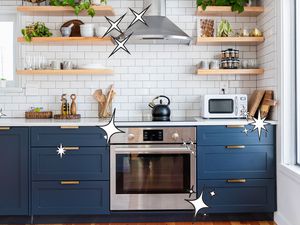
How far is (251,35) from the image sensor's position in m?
3.99

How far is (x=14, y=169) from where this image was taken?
3.54 metres

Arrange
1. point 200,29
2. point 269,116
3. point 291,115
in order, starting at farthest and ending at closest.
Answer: point 200,29
point 269,116
point 291,115

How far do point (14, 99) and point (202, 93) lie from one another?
6.77 ft

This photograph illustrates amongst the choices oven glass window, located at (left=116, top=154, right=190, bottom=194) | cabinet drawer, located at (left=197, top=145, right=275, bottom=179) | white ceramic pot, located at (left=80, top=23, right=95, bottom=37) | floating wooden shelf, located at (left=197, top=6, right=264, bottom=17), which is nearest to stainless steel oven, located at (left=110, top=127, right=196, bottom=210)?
oven glass window, located at (left=116, top=154, right=190, bottom=194)

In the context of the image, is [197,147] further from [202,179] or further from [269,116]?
[269,116]

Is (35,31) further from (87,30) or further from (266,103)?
(266,103)

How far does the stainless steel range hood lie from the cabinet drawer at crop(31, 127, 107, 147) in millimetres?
1013

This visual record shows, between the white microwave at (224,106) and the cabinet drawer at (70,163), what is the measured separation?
1139 millimetres

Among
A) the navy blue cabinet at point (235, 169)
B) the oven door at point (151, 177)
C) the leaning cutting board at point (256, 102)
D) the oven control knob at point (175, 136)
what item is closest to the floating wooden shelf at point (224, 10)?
the leaning cutting board at point (256, 102)

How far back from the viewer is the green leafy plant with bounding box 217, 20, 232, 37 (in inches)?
159

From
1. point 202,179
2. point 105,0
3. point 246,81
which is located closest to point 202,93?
point 246,81

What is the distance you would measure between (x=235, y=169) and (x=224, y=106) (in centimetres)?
69

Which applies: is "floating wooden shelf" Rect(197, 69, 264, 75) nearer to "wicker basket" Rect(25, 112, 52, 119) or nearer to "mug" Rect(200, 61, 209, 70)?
"mug" Rect(200, 61, 209, 70)

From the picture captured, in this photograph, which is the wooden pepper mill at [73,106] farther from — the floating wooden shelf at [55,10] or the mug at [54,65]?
the floating wooden shelf at [55,10]
